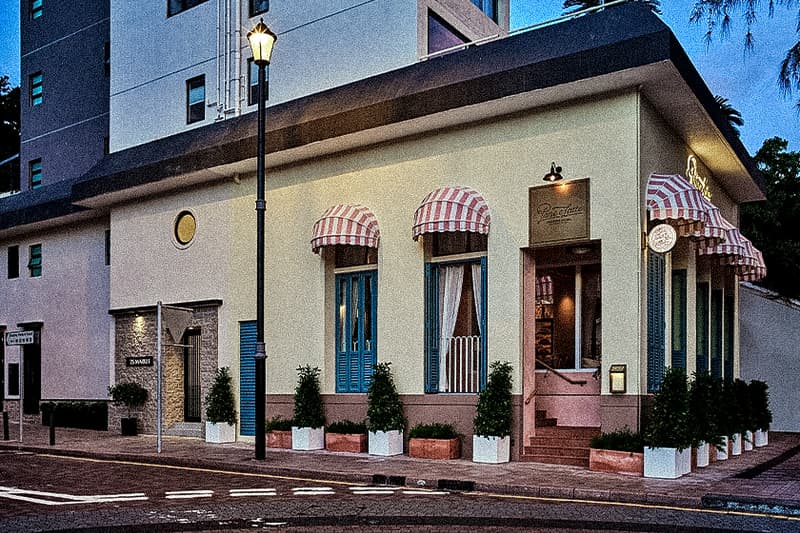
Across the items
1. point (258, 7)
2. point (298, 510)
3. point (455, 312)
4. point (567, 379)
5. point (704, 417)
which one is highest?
point (258, 7)

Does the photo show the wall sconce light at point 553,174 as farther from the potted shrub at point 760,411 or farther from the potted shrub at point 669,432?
the potted shrub at point 760,411

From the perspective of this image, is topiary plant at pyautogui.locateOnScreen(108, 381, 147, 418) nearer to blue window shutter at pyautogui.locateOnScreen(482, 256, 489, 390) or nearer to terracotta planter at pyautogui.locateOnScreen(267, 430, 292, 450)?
terracotta planter at pyautogui.locateOnScreen(267, 430, 292, 450)

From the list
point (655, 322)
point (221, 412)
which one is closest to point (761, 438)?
point (655, 322)

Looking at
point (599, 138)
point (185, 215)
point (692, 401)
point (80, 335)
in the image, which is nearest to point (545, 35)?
point (599, 138)

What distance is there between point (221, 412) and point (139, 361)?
147 inches

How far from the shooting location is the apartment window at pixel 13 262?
1146 inches

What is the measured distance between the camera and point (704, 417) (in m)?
14.7

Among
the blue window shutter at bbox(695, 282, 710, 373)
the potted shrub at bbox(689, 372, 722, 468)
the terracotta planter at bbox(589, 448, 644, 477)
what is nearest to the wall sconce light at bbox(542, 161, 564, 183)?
the potted shrub at bbox(689, 372, 722, 468)

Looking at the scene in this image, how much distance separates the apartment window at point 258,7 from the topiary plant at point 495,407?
10.8m

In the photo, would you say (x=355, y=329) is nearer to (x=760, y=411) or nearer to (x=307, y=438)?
(x=307, y=438)

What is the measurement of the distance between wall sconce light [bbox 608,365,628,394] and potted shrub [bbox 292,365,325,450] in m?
6.09

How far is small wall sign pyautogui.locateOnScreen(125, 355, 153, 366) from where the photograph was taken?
867 inches

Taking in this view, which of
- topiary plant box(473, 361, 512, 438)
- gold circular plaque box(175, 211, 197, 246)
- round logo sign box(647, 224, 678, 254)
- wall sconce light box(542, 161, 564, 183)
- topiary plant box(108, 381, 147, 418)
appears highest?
wall sconce light box(542, 161, 564, 183)

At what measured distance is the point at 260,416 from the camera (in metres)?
15.6
